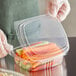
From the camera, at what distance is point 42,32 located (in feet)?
2.31

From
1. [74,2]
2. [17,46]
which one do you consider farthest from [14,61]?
[74,2]

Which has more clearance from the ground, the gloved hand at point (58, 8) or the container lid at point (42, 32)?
the gloved hand at point (58, 8)

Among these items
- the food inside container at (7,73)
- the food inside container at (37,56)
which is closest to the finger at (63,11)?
the food inside container at (37,56)

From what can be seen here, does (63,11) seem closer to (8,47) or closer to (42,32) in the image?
(42,32)

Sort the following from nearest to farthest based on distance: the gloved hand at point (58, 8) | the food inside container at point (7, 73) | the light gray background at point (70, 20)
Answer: the food inside container at point (7, 73)
the gloved hand at point (58, 8)
the light gray background at point (70, 20)

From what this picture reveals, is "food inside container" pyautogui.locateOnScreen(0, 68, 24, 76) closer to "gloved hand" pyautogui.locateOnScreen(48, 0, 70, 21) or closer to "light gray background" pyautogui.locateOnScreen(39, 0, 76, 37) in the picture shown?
"gloved hand" pyautogui.locateOnScreen(48, 0, 70, 21)

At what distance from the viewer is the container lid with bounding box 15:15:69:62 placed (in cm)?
63

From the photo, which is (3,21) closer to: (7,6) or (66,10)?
(7,6)

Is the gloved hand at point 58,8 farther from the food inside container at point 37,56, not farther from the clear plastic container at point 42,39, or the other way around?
the food inside container at point 37,56

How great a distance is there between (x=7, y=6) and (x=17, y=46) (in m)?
0.22

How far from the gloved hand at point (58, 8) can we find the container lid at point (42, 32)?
0.08m

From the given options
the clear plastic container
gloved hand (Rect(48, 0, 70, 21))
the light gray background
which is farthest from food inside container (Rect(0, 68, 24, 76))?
the light gray background

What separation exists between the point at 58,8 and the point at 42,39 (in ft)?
0.60

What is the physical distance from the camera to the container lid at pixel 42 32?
2.08 ft
